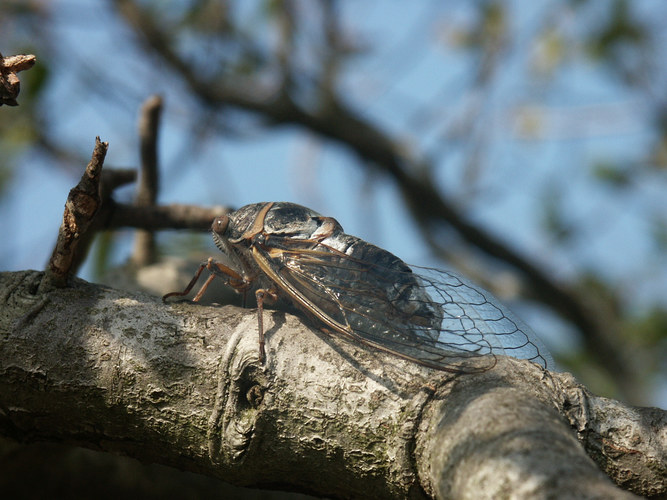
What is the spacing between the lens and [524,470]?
102 centimetres

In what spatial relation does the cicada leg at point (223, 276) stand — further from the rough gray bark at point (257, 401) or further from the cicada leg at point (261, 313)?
the rough gray bark at point (257, 401)

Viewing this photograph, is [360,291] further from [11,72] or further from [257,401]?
[11,72]

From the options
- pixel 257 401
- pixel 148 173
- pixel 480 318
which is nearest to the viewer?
pixel 257 401

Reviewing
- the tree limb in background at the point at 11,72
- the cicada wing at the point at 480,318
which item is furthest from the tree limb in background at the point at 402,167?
the tree limb in background at the point at 11,72

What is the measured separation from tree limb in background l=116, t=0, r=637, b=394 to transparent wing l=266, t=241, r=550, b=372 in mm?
3012

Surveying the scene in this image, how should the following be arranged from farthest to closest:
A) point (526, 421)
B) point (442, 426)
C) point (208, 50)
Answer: point (208, 50)
point (442, 426)
point (526, 421)

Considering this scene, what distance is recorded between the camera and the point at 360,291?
6.39ft

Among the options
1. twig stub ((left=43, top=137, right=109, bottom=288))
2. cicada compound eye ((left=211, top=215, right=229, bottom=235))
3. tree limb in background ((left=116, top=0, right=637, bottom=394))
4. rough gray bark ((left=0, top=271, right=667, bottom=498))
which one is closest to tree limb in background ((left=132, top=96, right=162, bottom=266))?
cicada compound eye ((left=211, top=215, right=229, bottom=235))

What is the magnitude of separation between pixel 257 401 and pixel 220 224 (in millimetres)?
940

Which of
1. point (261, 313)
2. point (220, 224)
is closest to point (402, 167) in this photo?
point (220, 224)

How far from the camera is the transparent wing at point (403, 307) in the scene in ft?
5.44

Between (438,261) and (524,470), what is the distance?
14.9 ft

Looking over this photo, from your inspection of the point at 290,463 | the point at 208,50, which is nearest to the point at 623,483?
the point at 290,463

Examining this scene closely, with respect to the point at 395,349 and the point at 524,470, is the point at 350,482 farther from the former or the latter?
the point at 524,470
